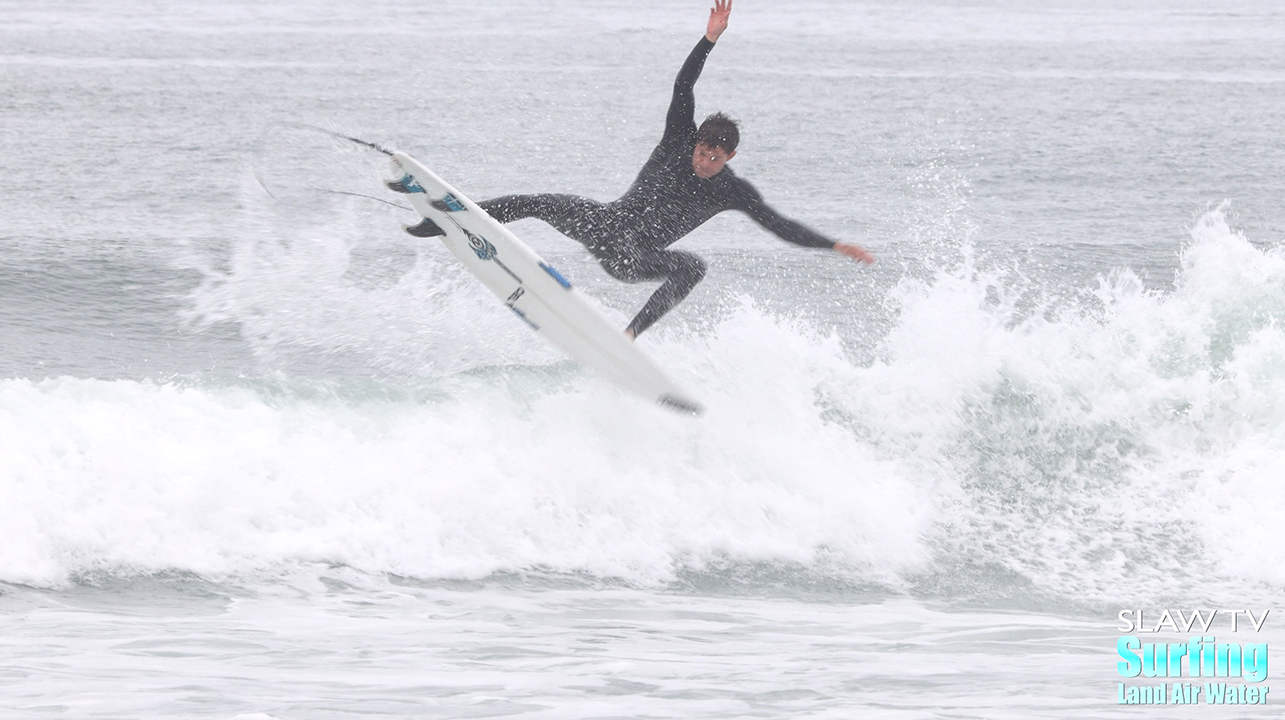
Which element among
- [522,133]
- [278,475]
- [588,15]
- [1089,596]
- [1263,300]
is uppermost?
→ [588,15]

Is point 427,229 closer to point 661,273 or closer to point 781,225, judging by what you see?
point 661,273

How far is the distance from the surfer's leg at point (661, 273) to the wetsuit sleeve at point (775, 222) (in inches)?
17.1

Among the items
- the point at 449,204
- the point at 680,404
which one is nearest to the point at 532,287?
the point at 449,204

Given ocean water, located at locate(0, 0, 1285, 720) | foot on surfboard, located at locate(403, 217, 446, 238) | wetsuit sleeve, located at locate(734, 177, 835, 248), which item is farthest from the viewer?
foot on surfboard, located at locate(403, 217, 446, 238)

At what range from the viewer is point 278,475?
7598 millimetres

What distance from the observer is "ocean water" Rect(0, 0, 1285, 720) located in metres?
5.97

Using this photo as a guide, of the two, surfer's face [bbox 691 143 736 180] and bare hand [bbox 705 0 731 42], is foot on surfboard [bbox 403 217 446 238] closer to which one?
surfer's face [bbox 691 143 736 180]

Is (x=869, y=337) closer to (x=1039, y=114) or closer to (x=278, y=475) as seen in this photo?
(x=278, y=475)

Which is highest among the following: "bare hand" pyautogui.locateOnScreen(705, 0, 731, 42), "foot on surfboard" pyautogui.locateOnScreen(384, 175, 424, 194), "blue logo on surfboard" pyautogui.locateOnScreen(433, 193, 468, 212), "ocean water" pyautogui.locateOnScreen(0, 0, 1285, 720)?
"bare hand" pyautogui.locateOnScreen(705, 0, 731, 42)

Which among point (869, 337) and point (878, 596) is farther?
point (869, 337)

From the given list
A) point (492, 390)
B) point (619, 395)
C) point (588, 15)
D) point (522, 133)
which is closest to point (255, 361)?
point (492, 390)

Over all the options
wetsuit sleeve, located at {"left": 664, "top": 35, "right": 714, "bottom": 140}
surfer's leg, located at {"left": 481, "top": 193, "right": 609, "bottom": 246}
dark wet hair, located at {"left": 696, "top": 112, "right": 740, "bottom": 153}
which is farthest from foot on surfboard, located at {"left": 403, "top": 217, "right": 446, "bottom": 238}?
dark wet hair, located at {"left": 696, "top": 112, "right": 740, "bottom": 153}

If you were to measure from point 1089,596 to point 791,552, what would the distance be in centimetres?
159

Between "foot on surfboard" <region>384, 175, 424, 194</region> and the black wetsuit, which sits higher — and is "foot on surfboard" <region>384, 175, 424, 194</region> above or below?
above
